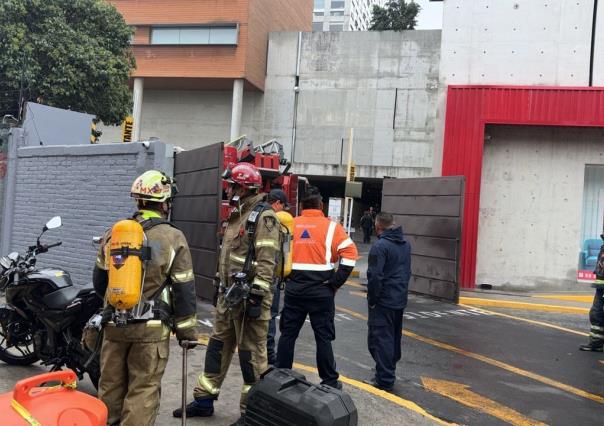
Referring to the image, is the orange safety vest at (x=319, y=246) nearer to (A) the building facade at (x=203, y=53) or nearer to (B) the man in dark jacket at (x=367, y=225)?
(B) the man in dark jacket at (x=367, y=225)

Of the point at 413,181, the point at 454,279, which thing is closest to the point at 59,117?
the point at 413,181

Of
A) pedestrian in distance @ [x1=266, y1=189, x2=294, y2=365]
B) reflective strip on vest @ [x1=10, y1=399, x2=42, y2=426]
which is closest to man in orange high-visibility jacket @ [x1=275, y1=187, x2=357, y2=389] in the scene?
pedestrian in distance @ [x1=266, y1=189, x2=294, y2=365]

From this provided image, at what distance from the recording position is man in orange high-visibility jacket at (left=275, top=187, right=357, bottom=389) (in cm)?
479

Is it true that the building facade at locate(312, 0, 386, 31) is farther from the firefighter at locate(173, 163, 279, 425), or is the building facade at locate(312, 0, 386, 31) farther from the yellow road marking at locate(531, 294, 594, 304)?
the firefighter at locate(173, 163, 279, 425)

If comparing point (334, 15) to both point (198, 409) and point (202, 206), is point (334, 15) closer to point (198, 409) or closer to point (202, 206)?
point (202, 206)

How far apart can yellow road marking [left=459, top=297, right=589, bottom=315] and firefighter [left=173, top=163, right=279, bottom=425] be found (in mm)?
8582

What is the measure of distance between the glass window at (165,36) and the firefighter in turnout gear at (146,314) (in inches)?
1010

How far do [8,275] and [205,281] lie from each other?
416cm

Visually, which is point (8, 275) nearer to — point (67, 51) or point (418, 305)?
point (418, 305)

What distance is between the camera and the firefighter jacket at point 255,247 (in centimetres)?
396

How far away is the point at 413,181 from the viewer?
12094 millimetres

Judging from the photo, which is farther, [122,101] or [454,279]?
[122,101]

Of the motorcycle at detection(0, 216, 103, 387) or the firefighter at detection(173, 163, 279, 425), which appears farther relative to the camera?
the motorcycle at detection(0, 216, 103, 387)

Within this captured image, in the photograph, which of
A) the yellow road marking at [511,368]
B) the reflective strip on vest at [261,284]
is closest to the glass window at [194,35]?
the yellow road marking at [511,368]
